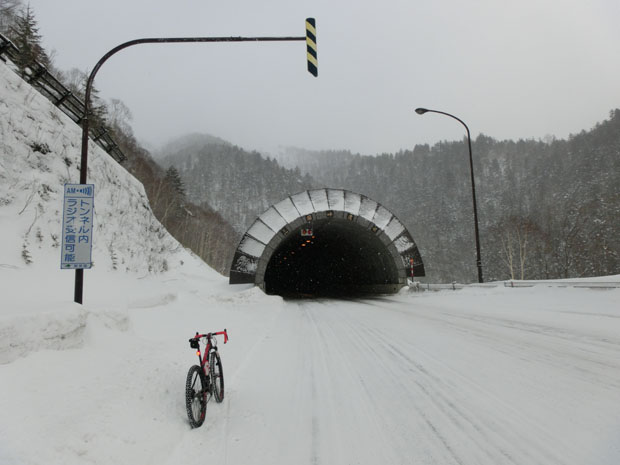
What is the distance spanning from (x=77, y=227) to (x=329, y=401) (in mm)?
5217

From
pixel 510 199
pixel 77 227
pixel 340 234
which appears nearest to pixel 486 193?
pixel 510 199

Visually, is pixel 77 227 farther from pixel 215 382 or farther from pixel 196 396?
pixel 196 396

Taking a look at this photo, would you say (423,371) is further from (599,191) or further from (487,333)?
(599,191)

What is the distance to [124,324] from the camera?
591 centimetres

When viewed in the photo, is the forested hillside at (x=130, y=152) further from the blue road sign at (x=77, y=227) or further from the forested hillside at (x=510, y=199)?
the forested hillside at (x=510, y=199)

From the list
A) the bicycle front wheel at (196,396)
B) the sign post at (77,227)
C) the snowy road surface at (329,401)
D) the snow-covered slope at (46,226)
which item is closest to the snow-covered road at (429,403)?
the snowy road surface at (329,401)

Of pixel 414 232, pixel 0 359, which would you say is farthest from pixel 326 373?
pixel 414 232

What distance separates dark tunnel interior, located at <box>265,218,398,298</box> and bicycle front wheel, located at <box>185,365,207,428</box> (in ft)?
65.6

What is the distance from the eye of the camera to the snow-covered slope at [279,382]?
296 cm

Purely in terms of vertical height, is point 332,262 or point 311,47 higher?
point 311,47

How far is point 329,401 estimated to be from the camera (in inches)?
169

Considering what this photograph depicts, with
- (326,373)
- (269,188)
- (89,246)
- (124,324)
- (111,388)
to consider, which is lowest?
(326,373)

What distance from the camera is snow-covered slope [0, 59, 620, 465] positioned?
296cm

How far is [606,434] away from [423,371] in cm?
246
